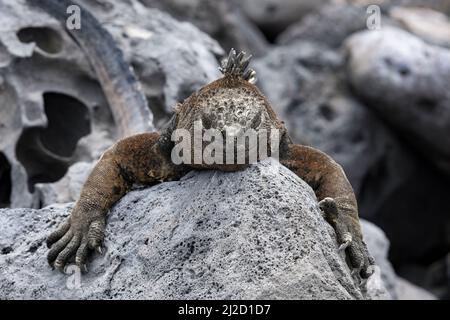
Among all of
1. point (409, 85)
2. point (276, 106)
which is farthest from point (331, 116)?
point (409, 85)

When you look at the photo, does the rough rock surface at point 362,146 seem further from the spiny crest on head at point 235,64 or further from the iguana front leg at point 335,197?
the spiny crest on head at point 235,64

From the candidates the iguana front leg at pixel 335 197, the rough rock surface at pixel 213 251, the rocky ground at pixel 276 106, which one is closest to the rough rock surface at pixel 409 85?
the rocky ground at pixel 276 106

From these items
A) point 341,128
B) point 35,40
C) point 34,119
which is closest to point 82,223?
point 34,119

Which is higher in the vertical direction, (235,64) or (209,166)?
(235,64)

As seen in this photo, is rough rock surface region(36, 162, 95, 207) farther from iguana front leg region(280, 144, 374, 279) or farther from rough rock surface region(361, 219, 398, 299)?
rough rock surface region(361, 219, 398, 299)

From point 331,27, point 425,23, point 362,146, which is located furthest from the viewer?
point 425,23

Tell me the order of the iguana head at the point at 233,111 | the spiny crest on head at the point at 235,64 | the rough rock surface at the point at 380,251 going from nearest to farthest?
the iguana head at the point at 233,111 → the spiny crest on head at the point at 235,64 → the rough rock surface at the point at 380,251

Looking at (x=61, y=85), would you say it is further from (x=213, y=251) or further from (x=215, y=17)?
(x=215, y=17)

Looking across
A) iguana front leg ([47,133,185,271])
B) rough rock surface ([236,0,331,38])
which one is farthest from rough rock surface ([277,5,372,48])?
iguana front leg ([47,133,185,271])
